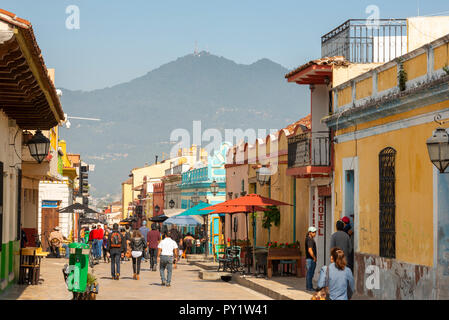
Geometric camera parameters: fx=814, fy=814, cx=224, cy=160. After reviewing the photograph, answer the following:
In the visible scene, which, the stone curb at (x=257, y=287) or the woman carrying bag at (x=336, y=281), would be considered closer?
the woman carrying bag at (x=336, y=281)

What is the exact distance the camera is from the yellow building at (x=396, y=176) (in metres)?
13.9

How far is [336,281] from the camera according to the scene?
11367 mm

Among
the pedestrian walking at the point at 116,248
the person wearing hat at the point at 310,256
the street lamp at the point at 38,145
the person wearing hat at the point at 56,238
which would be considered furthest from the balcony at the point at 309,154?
the person wearing hat at the point at 56,238

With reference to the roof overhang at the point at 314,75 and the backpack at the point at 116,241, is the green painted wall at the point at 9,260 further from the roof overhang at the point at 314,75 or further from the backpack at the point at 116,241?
the roof overhang at the point at 314,75

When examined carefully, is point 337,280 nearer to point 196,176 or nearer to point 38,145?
point 38,145

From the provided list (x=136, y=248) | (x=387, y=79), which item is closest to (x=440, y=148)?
(x=387, y=79)

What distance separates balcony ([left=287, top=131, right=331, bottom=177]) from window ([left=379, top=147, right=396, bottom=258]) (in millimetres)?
4024

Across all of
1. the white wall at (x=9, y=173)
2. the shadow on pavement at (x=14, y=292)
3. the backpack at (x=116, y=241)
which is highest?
the white wall at (x=9, y=173)

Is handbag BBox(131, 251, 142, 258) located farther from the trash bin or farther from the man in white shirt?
the trash bin

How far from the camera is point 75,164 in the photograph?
205 feet

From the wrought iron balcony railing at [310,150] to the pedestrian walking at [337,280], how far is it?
972 centimetres

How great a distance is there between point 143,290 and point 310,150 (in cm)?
595
